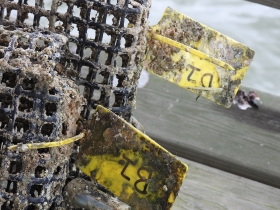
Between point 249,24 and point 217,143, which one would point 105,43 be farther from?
point 249,24

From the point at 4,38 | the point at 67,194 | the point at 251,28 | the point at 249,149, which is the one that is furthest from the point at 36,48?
the point at 251,28

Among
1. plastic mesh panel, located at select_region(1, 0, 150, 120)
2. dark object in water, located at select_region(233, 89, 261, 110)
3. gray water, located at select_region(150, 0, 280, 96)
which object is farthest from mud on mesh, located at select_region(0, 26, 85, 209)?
gray water, located at select_region(150, 0, 280, 96)

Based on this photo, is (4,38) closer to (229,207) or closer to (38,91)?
(38,91)

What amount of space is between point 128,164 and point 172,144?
86 centimetres

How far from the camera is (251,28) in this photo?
4.73m

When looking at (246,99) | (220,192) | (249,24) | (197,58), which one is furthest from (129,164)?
(249,24)

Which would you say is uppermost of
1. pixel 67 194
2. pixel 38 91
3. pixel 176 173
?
pixel 38 91

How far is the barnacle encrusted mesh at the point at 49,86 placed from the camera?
82 cm

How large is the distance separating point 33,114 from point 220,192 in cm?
93

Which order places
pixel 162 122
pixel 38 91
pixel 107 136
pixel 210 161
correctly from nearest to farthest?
pixel 38 91 < pixel 107 136 < pixel 210 161 < pixel 162 122

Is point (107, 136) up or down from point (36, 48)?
down

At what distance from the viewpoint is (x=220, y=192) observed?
1.53 metres

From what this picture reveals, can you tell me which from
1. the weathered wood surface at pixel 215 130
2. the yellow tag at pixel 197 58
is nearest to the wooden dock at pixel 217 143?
the weathered wood surface at pixel 215 130

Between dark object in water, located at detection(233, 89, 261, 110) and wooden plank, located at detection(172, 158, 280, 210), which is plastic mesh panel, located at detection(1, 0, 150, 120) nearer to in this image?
wooden plank, located at detection(172, 158, 280, 210)
